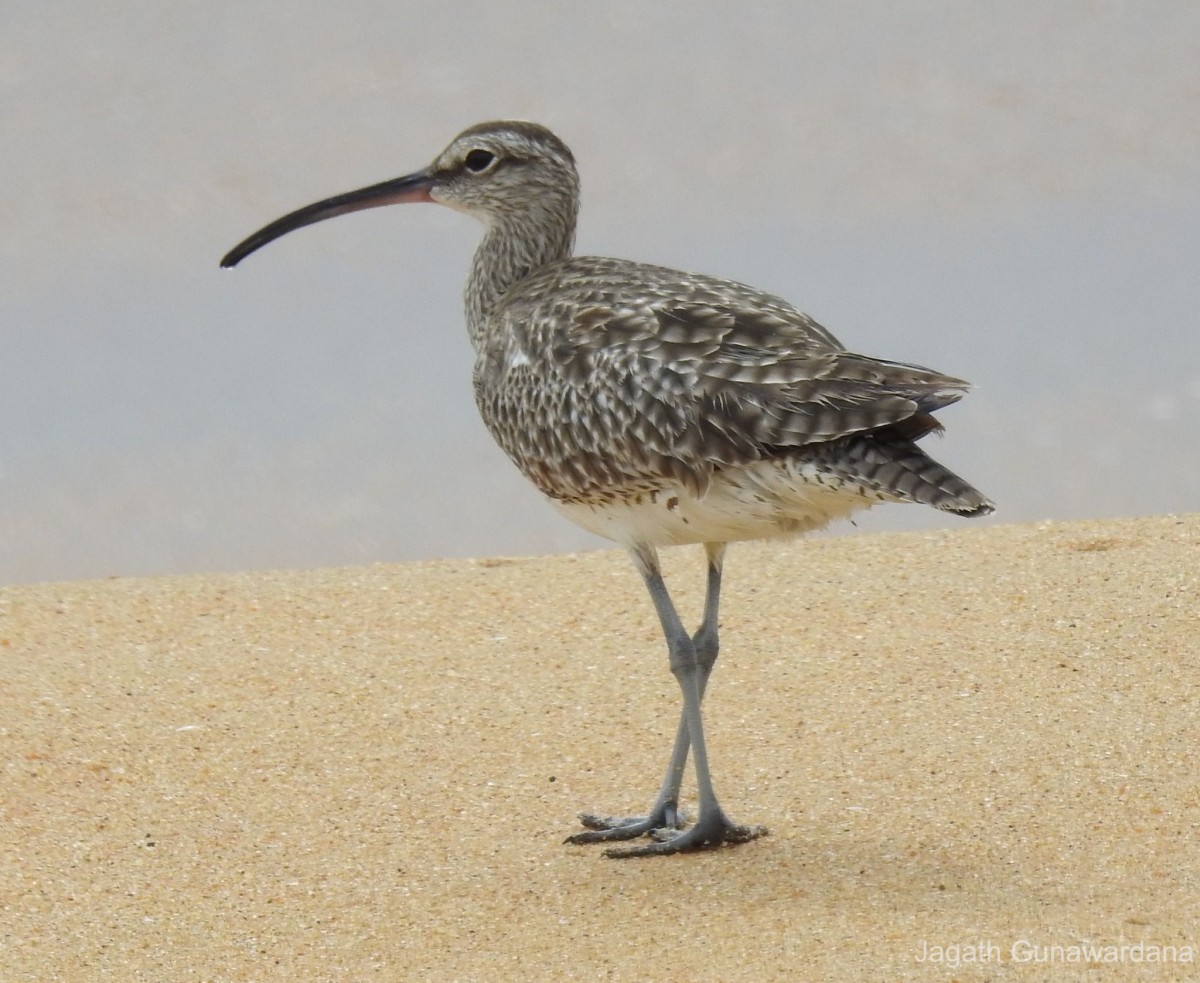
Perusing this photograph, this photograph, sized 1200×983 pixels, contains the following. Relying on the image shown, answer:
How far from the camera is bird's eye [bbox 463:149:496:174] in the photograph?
938 centimetres

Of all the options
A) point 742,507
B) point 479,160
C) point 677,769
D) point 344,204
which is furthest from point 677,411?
point 344,204

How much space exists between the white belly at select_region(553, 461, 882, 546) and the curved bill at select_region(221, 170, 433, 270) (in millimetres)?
2230

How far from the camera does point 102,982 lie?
742 centimetres

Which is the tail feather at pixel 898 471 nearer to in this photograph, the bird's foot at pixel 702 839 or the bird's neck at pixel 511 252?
the bird's foot at pixel 702 839

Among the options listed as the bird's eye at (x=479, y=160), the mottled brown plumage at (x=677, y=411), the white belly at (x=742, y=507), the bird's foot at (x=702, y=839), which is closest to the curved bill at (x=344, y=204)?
the bird's eye at (x=479, y=160)

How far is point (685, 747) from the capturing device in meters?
8.65

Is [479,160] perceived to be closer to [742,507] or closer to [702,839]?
[742,507]

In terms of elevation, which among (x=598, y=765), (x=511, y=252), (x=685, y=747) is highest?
(x=511, y=252)

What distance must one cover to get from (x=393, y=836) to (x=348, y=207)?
10.5 feet

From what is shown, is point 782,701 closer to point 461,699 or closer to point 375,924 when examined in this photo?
point 461,699

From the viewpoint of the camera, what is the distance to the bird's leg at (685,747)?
8.30 meters

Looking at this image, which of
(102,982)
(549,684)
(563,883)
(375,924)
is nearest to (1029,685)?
(549,684)

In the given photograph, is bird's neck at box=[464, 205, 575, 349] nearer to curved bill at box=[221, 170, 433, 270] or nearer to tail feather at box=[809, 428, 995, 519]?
curved bill at box=[221, 170, 433, 270]

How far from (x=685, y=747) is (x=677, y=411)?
5.83ft
